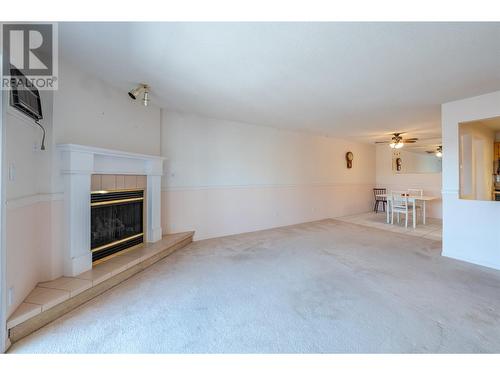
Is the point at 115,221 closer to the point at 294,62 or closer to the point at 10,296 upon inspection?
the point at 10,296

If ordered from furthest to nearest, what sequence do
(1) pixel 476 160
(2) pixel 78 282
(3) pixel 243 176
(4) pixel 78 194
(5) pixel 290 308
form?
(3) pixel 243 176 < (1) pixel 476 160 < (4) pixel 78 194 < (2) pixel 78 282 < (5) pixel 290 308

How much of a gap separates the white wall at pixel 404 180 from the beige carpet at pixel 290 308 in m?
3.83

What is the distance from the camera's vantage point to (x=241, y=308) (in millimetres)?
1955

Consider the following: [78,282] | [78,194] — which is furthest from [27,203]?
[78,282]

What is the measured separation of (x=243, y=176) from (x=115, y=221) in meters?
2.47

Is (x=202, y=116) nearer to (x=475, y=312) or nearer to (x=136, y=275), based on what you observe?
(x=136, y=275)

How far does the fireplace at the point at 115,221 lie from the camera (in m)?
2.57

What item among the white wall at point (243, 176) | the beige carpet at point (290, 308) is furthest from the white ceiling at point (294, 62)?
the beige carpet at point (290, 308)

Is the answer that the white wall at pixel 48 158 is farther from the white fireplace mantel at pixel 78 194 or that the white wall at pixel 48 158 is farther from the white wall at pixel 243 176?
the white wall at pixel 243 176

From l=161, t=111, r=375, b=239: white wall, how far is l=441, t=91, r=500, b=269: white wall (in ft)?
9.36

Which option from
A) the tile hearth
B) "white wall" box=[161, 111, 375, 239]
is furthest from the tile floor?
the tile hearth

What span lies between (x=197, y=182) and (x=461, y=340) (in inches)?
145

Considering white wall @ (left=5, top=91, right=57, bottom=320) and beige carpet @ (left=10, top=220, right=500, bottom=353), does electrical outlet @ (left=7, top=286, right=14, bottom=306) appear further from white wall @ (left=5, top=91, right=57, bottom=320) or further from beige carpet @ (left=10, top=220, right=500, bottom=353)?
beige carpet @ (left=10, top=220, right=500, bottom=353)

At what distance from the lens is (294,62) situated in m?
2.15
